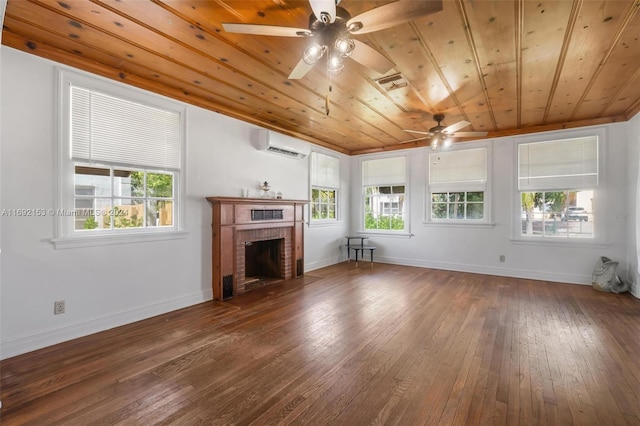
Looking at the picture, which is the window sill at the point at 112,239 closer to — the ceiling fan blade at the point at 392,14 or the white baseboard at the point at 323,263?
the white baseboard at the point at 323,263

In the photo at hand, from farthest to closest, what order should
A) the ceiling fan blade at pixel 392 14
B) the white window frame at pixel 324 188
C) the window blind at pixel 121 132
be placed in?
the white window frame at pixel 324 188, the window blind at pixel 121 132, the ceiling fan blade at pixel 392 14

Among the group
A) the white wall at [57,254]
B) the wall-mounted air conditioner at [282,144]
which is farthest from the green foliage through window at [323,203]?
the white wall at [57,254]

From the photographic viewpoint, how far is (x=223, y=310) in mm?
3545

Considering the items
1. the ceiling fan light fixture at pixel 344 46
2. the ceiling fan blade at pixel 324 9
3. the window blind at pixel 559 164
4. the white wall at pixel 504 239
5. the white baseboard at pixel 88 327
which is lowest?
the white baseboard at pixel 88 327

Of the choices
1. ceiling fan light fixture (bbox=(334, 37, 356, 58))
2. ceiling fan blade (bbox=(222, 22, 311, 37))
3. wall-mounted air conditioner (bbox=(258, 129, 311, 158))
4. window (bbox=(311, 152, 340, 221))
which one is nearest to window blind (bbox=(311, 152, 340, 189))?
window (bbox=(311, 152, 340, 221))

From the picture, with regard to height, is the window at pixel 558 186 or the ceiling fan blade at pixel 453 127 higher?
the ceiling fan blade at pixel 453 127

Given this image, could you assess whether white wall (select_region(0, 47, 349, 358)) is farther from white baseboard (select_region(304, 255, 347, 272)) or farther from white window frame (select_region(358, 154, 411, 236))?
white window frame (select_region(358, 154, 411, 236))

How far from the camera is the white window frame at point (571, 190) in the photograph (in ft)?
15.0

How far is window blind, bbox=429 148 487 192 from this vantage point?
5.52 metres

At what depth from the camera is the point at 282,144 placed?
480 centimetres

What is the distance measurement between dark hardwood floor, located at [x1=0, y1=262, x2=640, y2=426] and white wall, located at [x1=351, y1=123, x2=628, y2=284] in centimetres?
110

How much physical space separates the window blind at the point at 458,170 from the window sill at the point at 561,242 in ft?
3.73

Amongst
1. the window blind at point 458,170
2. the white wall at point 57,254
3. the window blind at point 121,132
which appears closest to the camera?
the white wall at point 57,254

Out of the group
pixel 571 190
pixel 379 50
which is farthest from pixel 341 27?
pixel 571 190
